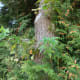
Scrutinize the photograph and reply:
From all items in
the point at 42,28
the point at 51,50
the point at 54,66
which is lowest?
the point at 54,66

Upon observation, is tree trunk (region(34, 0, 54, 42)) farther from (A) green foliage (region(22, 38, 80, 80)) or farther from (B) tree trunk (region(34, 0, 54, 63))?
(A) green foliage (region(22, 38, 80, 80))

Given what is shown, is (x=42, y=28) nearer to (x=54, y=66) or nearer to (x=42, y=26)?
(x=42, y=26)

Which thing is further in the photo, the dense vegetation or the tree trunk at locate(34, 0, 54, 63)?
the tree trunk at locate(34, 0, 54, 63)

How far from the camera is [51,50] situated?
4.63 ft

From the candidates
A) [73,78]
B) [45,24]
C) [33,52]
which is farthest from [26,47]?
[73,78]

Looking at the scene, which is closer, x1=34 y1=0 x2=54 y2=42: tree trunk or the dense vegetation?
the dense vegetation

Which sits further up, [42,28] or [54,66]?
[42,28]

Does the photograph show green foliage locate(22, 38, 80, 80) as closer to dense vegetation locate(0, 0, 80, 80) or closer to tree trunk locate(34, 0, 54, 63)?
dense vegetation locate(0, 0, 80, 80)

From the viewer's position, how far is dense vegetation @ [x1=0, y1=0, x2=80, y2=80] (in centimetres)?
146

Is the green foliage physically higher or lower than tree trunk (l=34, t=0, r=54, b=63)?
lower

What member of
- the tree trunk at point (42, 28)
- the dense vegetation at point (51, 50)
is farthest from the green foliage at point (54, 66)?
the tree trunk at point (42, 28)

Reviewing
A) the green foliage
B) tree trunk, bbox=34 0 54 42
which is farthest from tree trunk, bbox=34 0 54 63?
the green foliage

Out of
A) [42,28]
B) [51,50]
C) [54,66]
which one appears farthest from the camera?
[42,28]

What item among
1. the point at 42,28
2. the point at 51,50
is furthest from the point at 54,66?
the point at 42,28
